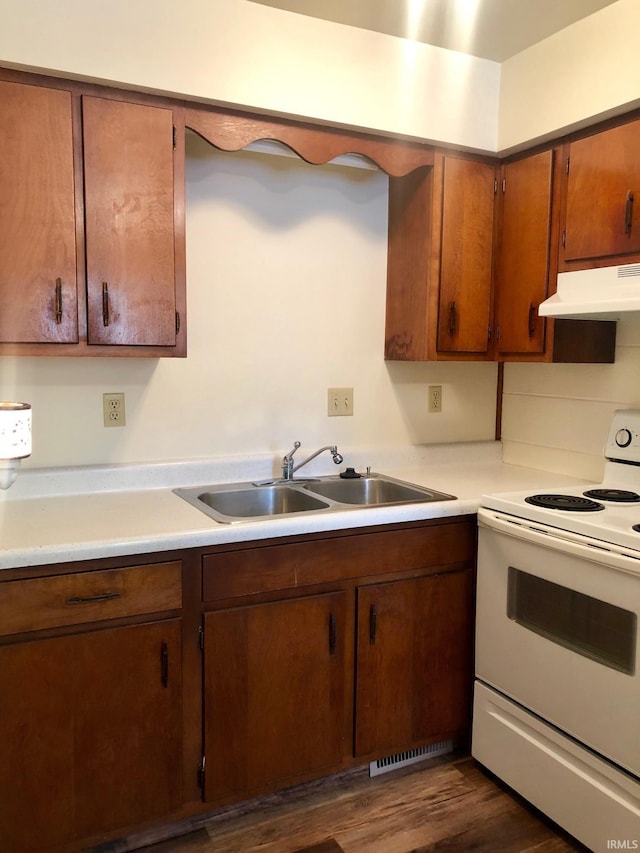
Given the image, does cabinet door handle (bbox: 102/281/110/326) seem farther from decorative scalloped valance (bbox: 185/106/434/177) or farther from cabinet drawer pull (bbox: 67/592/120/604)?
cabinet drawer pull (bbox: 67/592/120/604)

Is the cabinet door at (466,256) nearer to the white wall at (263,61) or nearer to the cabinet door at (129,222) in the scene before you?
the white wall at (263,61)

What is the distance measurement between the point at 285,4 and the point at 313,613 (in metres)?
1.80

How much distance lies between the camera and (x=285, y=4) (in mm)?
1930

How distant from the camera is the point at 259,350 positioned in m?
2.35

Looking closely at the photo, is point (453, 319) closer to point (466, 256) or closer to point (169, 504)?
point (466, 256)

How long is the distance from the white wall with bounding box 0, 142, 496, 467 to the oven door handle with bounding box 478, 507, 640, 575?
2.40 ft

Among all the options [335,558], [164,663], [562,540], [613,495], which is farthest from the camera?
[613,495]

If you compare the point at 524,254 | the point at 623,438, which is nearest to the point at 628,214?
the point at 524,254

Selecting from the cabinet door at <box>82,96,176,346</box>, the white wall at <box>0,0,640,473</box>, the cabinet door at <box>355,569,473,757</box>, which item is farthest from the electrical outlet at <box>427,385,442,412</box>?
the cabinet door at <box>82,96,176,346</box>

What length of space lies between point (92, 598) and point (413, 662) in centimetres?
102

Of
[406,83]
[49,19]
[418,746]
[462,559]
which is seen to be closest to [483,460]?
[462,559]

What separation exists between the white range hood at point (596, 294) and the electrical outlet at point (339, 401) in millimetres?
773

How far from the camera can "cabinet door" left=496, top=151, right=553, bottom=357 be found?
89.2 inches

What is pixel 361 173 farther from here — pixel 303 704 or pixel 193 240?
pixel 303 704
